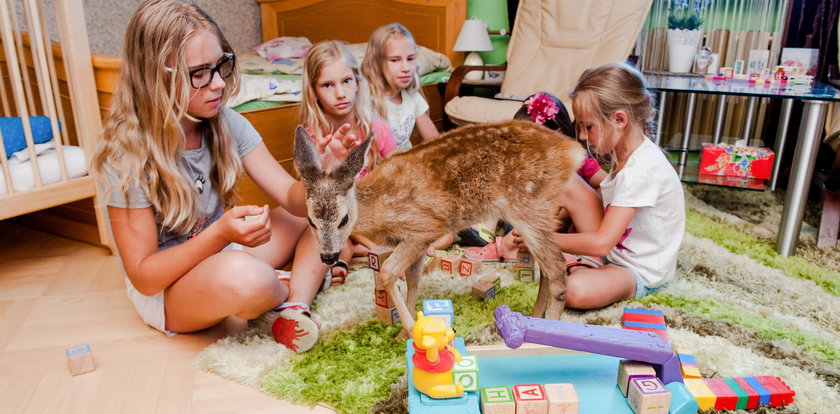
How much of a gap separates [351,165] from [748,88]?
7.12ft

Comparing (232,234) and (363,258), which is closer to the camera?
(232,234)

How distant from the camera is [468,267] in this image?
2.35 meters

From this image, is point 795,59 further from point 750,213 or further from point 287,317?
point 287,317

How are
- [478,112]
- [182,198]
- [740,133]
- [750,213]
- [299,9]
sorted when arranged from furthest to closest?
[299,9] < [740,133] < [478,112] < [750,213] < [182,198]

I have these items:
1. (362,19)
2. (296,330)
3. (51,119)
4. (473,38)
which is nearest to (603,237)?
(296,330)

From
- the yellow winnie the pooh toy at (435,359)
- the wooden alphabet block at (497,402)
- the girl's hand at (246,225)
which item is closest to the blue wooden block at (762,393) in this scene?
the wooden alphabet block at (497,402)

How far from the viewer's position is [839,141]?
2.71 m

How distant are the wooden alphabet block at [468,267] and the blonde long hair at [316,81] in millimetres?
709

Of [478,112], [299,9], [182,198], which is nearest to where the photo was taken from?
[182,198]

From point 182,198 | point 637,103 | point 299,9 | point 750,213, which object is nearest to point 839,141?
point 750,213

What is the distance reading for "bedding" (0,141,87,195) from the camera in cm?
236

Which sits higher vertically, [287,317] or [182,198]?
[182,198]

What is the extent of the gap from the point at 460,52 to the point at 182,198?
10.7 feet

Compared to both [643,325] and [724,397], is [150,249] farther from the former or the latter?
[724,397]
